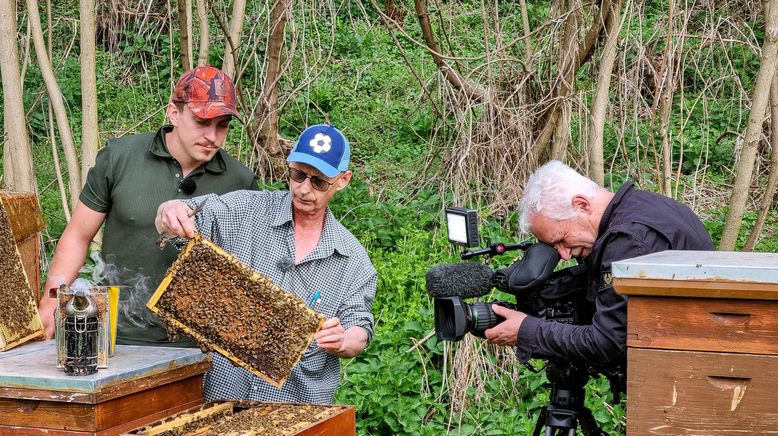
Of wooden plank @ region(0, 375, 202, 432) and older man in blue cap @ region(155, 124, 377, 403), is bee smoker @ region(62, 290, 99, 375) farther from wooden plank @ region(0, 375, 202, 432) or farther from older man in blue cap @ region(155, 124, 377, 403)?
older man in blue cap @ region(155, 124, 377, 403)

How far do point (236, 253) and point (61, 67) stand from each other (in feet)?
21.1

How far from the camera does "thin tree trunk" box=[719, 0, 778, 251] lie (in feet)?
14.0

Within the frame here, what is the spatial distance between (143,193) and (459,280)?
3.89 feet

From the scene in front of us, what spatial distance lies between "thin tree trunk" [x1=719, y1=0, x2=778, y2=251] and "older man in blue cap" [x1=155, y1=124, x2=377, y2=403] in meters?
2.46

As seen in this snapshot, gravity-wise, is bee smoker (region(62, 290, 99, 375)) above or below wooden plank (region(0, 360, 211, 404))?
above

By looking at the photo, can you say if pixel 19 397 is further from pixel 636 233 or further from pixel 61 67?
pixel 61 67

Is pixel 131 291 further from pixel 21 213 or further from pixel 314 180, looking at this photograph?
pixel 314 180

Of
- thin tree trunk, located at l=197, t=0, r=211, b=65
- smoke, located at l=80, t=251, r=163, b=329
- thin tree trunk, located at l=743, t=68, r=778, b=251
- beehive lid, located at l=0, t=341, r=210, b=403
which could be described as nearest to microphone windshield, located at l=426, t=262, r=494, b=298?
beehive lid, located at l=0, t=341, r=210, b=403

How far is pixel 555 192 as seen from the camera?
9.21ft

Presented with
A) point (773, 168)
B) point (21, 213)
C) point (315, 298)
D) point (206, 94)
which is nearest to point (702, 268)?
point (315, 298)

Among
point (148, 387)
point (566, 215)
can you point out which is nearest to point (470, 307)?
point (566, 215)

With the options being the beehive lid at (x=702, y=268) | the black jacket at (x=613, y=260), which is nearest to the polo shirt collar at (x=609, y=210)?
the black jacket at (x=613, y=260)

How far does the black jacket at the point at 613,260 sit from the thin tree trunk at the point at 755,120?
1911 mm

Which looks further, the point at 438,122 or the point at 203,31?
the point at 438,122
